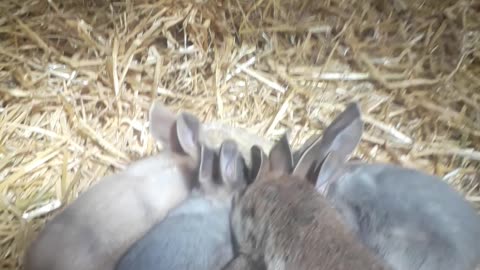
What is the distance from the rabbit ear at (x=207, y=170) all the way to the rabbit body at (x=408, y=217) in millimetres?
409

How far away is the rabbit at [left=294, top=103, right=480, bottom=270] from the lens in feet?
8.85

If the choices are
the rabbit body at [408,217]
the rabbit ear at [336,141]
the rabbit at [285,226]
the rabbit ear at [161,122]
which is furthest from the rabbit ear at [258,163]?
the rabbit ear at [161,122]

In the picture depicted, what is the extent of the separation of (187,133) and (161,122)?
0.42ft

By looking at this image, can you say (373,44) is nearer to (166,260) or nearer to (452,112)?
(452,112)

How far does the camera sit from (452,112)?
3.51 m

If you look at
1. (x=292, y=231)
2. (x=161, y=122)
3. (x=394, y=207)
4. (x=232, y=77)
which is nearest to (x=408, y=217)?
(x=394, y=207)

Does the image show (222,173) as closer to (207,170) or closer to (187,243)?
(207,170)

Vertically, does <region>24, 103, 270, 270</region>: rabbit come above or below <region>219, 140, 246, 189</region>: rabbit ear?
below

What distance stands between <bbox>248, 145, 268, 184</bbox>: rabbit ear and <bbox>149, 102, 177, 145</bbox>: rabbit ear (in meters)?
0.40

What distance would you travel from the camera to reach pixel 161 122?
3.05 meters

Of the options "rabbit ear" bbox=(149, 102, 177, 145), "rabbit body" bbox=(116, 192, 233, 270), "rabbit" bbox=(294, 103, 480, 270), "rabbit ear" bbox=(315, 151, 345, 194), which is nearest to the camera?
"rabbit body" bbox=(116, 192, 233, 270)

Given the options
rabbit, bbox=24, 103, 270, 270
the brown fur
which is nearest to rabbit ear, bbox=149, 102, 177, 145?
rabbit, bbox=24, 103, 270, 270

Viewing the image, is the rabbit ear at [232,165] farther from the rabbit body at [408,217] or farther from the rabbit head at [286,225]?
the rabbit body at [408,217]

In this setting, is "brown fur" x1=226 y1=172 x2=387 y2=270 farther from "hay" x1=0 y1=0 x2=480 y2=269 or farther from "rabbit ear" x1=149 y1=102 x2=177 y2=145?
"hay" x1=0 y1=0 x2=480 y2=269
